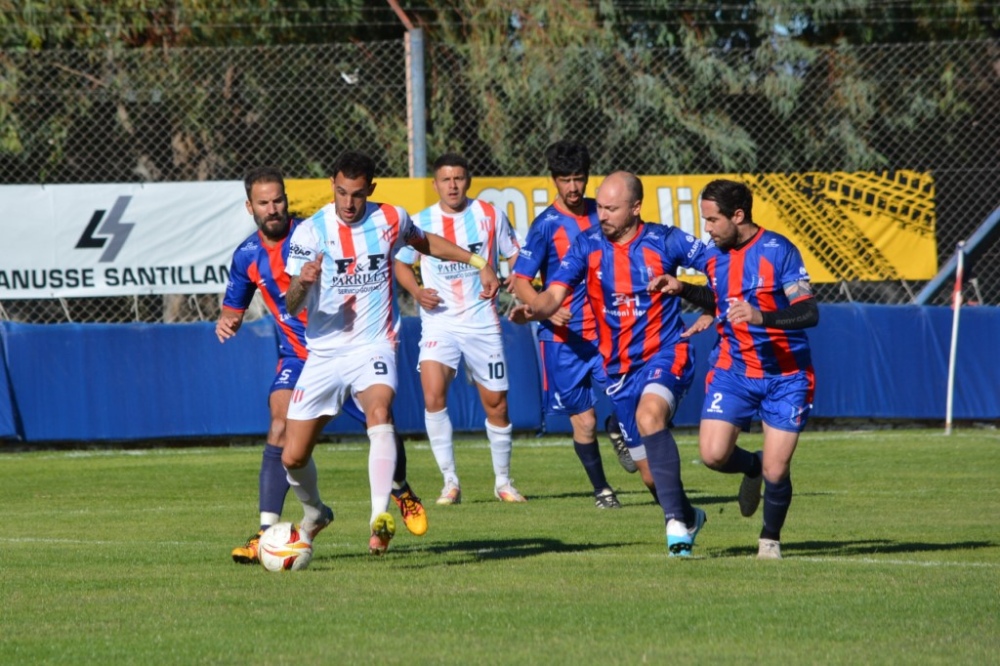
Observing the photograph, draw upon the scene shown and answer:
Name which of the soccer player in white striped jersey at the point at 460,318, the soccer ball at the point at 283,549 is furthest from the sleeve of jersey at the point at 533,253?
the soccer ball at the point at 283,549

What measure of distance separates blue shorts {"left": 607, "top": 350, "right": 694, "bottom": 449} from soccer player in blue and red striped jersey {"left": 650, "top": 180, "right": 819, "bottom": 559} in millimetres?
316

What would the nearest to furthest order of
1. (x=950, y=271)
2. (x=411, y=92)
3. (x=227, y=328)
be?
(x=227, y=328) → (x=411, y=92) → (x=950, y=271)

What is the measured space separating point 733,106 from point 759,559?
15.7 metres

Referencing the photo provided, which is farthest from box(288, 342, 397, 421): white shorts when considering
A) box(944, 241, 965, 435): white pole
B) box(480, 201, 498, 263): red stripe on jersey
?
box(944, 241, 965, 435): white pole

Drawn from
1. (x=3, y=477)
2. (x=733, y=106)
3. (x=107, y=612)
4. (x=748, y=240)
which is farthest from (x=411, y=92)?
(x=107, y=612)

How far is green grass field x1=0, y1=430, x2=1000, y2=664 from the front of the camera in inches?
232

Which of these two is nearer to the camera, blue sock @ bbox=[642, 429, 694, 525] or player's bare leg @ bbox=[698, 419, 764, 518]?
blue sock @ bbox=[642, 429, 694, 525]

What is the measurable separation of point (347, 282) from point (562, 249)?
3.25m

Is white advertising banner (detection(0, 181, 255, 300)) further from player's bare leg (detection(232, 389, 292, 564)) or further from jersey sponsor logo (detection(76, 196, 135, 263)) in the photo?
player's bare leg (detection(232, 389, 292, 564))

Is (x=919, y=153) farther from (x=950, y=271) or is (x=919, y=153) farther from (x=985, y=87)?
(x=950, y=271)

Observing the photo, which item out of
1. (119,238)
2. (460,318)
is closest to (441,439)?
(460,318)

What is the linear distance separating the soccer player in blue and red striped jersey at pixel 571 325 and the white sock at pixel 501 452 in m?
0.65

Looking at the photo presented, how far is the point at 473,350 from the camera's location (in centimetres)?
1236

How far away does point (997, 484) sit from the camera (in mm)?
12727
